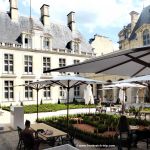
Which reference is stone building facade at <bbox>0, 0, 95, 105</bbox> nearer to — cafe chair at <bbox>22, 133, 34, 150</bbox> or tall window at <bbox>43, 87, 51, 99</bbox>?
tall window at <bbox>43, 87, 51, 99</bbox>

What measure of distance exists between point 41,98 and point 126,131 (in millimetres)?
25386

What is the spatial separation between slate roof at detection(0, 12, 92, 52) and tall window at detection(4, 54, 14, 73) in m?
2.01

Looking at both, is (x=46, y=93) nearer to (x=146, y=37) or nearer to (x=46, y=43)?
(x=46, y=43)

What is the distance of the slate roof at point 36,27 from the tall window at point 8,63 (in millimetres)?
2012

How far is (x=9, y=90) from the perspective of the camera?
31156 millimetres

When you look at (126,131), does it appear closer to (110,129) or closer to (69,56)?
(110,129)

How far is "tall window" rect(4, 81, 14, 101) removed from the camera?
1218 inches

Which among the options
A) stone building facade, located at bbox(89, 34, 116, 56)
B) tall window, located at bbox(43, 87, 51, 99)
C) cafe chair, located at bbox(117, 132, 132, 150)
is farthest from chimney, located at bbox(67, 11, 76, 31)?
cafe chair, located at bbox(117, 132, 132, 150)

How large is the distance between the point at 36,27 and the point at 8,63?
22.3ft

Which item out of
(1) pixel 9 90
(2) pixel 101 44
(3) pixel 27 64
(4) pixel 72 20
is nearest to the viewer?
(1) pixel 9 90

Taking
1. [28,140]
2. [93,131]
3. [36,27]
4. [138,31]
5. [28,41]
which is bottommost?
[93,131]

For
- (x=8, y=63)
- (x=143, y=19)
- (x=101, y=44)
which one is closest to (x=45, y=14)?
(x=8, y=63)

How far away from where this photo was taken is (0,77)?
30.3 metres

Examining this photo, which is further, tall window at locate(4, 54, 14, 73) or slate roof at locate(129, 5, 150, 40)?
slate roof at locate(129, 5, 150, 40)
